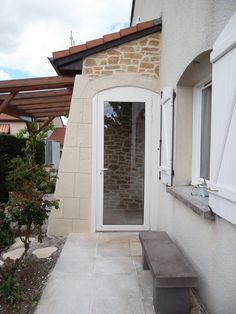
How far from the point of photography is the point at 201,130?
3.71 metres

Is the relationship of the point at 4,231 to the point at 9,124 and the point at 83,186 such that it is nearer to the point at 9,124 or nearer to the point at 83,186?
the point at 83,186

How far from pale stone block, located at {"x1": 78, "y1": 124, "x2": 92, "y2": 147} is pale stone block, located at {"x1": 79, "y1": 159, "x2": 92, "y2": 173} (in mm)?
293

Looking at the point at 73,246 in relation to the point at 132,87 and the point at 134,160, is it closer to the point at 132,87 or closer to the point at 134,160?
the point at 134,160

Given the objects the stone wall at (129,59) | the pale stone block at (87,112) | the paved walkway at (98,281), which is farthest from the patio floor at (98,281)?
the stone wall at (129,59)

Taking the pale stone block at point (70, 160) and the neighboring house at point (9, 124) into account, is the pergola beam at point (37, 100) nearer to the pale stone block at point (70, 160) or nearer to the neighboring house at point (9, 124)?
the pale stone block at point (70, 160)

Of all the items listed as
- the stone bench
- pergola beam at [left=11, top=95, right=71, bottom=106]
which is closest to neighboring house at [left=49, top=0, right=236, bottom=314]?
the stone bench

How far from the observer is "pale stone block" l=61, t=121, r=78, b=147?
4.94 m

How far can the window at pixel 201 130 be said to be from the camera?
140 inches

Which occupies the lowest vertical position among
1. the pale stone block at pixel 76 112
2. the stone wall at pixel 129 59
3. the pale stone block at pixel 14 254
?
the pale stone block at pixel 14 254

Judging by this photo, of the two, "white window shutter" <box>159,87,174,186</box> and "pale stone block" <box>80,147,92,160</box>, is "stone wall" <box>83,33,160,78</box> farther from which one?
"pale stone block" <box>80,147,92,160</box>

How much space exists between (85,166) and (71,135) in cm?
62

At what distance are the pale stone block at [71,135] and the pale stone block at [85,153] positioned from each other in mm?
183

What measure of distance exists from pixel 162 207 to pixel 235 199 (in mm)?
2838

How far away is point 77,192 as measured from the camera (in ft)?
16.4
